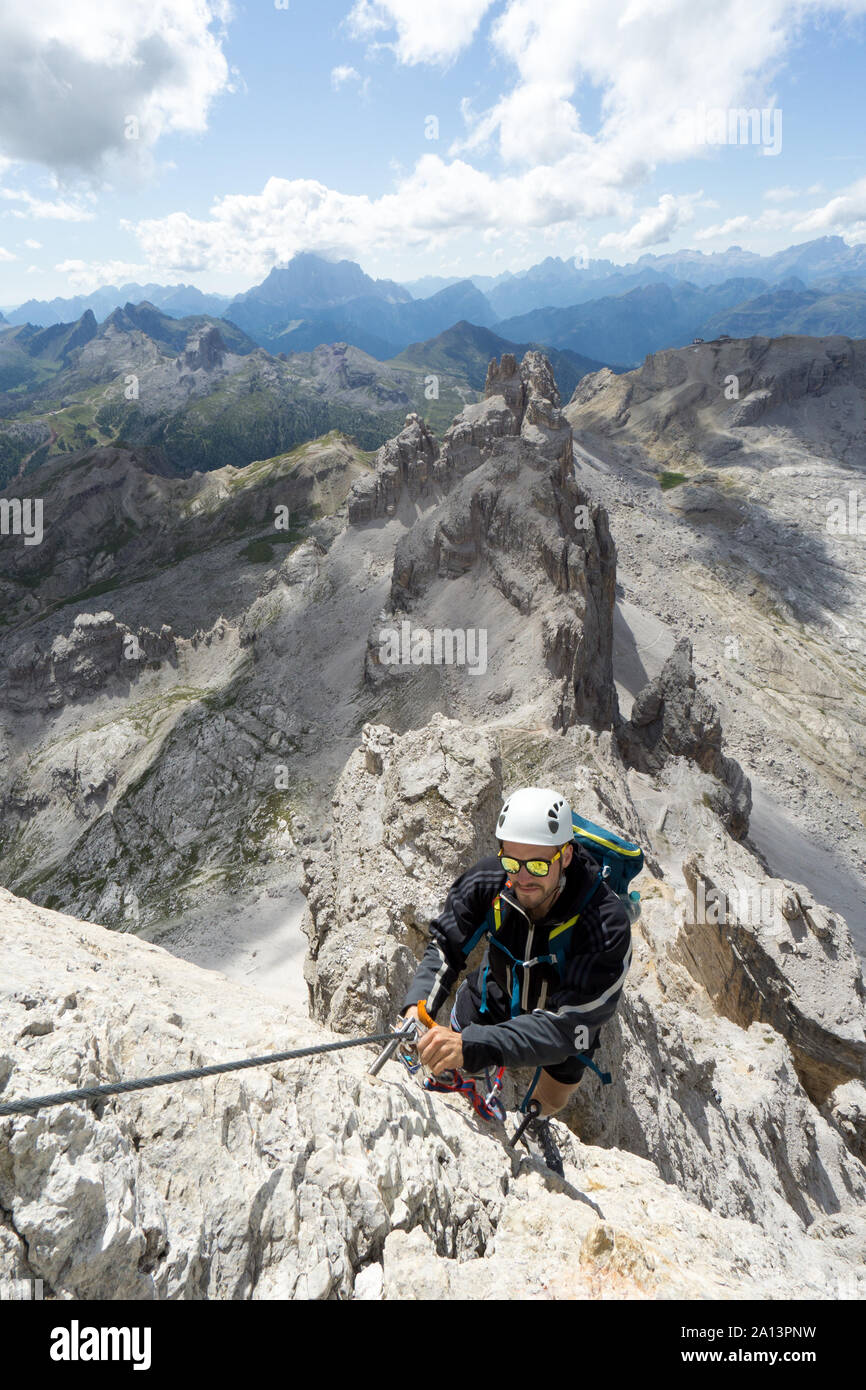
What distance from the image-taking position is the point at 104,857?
5759cm

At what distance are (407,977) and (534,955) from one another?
20.6ft

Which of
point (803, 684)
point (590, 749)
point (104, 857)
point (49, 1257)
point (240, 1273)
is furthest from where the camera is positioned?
point (803, 684)

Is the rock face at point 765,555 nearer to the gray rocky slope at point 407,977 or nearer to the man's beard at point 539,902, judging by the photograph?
the gray rocky slope at point 407,977

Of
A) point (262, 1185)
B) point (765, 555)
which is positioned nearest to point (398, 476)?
point (765, 555)

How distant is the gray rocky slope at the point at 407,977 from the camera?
5.41m

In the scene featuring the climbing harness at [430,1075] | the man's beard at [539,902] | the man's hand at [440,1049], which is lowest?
the climbing harness at [430,1075]

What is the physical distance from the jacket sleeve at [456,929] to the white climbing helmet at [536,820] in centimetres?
69

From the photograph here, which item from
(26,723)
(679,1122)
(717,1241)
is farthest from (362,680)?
(717,1241)

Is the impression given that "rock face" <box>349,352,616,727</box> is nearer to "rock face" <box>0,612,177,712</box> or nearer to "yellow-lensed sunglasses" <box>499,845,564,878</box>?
"rock face" <box>0,612,177,712</box>

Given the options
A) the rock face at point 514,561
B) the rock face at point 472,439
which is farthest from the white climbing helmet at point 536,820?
the rock face at point 472,439

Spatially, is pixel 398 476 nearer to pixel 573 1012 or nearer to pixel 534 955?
pixel 534 955

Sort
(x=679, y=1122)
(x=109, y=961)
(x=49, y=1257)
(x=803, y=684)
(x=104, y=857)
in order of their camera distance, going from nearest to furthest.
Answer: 1. (x=49, y=1257)
2. (x=109, y=961)
3. (x=679, y=1122)
4. (x=104, y=857)
5. (x=803, y=684)

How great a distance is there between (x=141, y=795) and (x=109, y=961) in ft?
187

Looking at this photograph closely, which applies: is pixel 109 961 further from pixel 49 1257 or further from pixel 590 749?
pixel 590 749
